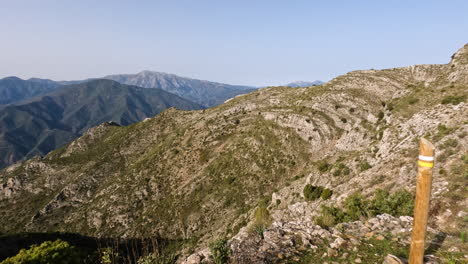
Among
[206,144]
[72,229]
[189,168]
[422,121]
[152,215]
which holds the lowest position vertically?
[72,229]

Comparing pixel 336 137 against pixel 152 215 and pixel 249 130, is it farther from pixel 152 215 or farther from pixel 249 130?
pixel 152 215

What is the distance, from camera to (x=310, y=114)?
62406 mm

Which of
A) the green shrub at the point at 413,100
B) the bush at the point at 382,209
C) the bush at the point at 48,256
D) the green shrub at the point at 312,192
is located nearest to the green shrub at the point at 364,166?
the green shrub at the point at 312,192

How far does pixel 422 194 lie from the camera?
→ 22.3ft

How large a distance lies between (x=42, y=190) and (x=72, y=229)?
3583cm

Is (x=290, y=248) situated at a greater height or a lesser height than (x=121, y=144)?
greater

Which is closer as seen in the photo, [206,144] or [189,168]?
[189,168]

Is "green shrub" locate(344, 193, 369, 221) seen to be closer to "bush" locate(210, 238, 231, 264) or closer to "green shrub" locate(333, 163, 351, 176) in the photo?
"bush" locate(210, 238, 231, 264)

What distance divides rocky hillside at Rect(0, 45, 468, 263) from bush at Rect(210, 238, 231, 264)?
0.22 ft

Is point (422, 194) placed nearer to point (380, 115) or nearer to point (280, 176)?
point (280, 176)

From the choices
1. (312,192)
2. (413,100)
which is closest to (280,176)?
(312,192)

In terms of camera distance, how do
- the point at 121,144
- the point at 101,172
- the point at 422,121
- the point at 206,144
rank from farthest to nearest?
the point at 121,144 < the point at 101,172 < the point at 206,144 < the point at 422,121

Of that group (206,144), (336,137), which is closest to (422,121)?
(336,137)

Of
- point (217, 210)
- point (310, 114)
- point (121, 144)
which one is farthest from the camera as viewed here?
point (121, 144)
